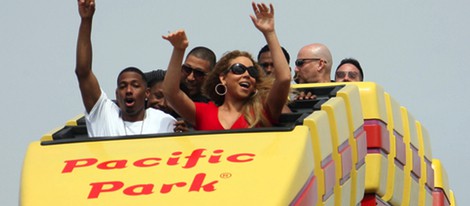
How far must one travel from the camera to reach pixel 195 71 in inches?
536

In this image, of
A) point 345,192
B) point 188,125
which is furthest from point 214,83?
point 345,192

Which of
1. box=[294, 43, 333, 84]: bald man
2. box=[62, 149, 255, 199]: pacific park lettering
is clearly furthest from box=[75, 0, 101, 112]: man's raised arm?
box=[294, 43, 333, 84]: bald man

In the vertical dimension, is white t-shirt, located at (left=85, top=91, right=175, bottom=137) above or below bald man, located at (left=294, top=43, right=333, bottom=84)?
above

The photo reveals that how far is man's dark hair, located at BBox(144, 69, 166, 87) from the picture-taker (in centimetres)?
1375

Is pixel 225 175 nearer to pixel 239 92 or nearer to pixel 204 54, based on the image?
pixel 239 92

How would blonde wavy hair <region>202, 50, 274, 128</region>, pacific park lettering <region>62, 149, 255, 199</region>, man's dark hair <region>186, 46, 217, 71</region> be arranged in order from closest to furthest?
pacific park lettering <region>62, 149, 255, 199</region>, blonde wavy hair <region>202, 50, 274, 128</region>, man's dark hair <region>186, 46, 217, 71</region>

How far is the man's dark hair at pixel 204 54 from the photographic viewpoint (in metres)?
13.7

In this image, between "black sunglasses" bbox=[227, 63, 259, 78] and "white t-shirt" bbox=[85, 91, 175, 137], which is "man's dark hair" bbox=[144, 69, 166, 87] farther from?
"black sunglasses" bbox=[227, 63, 259, 78]

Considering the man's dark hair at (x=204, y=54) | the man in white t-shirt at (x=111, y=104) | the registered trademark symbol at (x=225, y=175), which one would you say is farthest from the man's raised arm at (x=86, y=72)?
the man's dark hair at (x=204, y=54)

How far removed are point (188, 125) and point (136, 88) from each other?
1.63ft

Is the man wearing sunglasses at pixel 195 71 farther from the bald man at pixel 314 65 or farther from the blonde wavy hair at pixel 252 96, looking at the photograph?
the blonde wavy hair at pixel 252 96

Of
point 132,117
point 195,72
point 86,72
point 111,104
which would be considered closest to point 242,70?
point 132,117

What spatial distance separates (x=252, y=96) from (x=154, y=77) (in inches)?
98.5

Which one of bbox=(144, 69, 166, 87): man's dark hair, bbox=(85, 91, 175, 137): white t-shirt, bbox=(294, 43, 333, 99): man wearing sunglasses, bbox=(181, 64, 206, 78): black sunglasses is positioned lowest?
bbox=(294, 43, 333, 99): man wearing sunglasses
